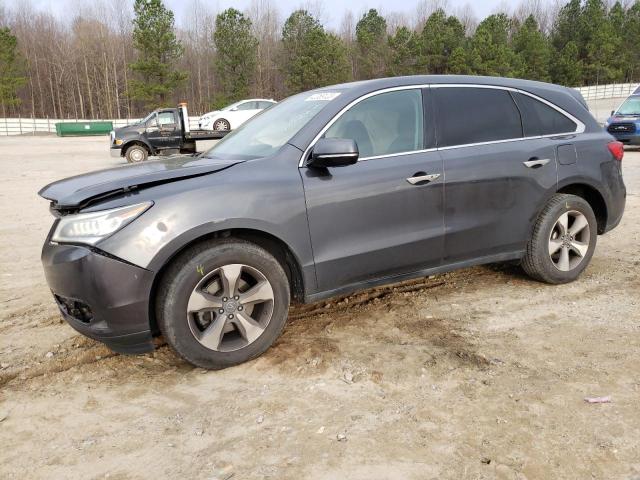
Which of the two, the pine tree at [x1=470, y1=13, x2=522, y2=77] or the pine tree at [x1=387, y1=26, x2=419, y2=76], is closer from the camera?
the pine tree at [x1=470, y1=13, x2=522, y2=77]

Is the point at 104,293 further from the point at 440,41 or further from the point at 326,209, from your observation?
the point at 440,41

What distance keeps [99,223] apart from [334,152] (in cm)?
138

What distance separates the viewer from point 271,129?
3.91 meters

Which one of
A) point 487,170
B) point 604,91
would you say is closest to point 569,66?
point 604,91

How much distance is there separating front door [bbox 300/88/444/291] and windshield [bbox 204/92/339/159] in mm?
274

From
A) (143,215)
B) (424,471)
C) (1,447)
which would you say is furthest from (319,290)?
(1,447)

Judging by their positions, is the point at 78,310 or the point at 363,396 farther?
the point at 78,310

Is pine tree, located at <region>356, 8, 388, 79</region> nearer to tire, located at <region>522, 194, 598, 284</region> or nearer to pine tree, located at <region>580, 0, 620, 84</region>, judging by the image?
pine tree, located at <region>580, 0, 620, 84</region>

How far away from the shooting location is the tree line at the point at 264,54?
5244 centimetres

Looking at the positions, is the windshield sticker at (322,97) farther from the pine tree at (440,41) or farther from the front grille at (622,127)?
the pine tree at (440,41)

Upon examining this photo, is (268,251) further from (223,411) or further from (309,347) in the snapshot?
(223,411)

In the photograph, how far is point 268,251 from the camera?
3377mm

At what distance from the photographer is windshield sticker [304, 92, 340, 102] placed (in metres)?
3.72

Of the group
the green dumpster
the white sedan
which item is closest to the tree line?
the green dumpster
